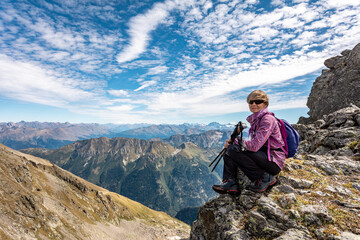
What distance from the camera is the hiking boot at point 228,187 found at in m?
8.80

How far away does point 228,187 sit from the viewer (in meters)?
8.89

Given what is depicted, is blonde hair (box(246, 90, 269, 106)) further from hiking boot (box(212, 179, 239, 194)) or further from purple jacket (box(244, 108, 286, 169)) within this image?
hiking boot (box(212, 179, 239, 194))

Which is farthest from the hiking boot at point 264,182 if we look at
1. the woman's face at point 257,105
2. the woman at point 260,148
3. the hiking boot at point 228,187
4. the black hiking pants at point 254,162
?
the woman's face at point 257,105

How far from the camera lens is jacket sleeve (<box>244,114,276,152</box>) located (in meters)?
7.21

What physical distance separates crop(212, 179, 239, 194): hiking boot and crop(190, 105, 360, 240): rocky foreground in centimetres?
43

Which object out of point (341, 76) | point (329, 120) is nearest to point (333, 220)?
point (329, 120)

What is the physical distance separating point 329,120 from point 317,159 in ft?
44.3

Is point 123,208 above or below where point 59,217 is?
below

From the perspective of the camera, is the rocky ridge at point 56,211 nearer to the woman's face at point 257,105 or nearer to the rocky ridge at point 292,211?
the rocky ridge at point 292,211

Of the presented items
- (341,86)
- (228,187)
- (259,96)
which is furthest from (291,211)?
(341,86)

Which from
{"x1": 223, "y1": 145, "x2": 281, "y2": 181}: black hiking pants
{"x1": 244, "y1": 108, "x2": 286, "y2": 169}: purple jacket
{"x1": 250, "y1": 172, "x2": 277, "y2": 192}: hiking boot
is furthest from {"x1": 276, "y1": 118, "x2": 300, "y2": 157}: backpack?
{"x1": 250, "y1": 172, "x2": 277, "y2": 192}: hiking boot

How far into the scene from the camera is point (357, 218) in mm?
6492

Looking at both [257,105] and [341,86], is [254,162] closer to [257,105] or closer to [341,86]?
[257,105]

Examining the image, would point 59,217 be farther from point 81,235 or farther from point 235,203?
point 235,203
